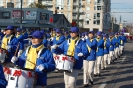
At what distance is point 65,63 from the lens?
7836mm

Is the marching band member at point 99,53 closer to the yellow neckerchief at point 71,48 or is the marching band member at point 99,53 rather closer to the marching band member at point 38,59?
the yellow neckerchief at point 71,48

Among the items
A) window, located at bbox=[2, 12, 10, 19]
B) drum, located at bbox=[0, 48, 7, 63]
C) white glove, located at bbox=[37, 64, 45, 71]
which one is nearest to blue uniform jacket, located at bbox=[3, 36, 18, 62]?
drum, located at bbox=[0, 48, 7, 63]

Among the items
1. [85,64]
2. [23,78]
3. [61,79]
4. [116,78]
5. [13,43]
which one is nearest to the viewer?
[23,78]

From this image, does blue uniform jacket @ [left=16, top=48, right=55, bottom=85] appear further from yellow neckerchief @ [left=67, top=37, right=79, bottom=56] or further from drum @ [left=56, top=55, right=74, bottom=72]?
yellow neckerchief @ [left=67, top=37, right=79, bottom=56]

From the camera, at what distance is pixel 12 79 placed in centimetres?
532

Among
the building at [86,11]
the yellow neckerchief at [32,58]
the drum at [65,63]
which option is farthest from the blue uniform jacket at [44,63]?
the building at [86,11]

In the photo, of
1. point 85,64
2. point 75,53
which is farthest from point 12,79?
point 85,64

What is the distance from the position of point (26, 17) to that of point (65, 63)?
44587mm

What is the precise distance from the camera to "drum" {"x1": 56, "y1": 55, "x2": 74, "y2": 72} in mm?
7824

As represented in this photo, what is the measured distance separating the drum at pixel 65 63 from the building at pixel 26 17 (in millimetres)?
43601

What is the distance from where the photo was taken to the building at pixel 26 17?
51250 mm

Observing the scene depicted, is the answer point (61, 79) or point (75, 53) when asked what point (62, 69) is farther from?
point (61, 79)

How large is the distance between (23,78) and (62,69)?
106 inches

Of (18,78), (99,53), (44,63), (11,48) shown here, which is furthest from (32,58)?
(99,53)
